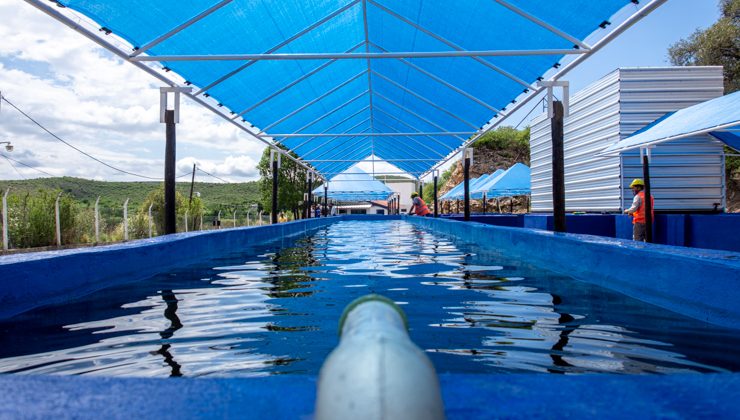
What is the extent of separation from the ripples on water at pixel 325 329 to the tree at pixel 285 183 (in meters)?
47.2

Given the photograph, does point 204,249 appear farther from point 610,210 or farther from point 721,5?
point 721,5

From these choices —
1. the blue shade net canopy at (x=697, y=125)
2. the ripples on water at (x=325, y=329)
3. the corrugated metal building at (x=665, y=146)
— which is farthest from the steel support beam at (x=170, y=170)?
the corrugated metal building at (x=665, y=146)

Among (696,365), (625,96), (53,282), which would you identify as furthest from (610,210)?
(53,282)

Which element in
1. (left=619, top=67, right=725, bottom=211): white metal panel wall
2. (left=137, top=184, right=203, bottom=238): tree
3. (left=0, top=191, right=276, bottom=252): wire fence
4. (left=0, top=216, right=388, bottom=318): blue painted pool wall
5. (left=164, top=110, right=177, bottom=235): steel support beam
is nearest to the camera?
(left=0, top=216, right=388, bottom=318): blue painted pool wall

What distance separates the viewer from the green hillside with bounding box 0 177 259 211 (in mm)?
64125

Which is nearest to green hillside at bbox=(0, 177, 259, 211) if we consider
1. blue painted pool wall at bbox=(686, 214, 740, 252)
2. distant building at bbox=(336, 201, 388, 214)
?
distant building at bbox=(336, 201, 388, 214)

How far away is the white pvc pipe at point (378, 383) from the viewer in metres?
0.81

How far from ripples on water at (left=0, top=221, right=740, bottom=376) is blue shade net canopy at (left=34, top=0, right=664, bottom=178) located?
10.9 feet

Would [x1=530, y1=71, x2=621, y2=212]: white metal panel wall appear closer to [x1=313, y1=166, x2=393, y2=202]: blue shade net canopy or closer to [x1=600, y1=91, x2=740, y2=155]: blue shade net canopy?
[x1=600, y1=91, x2=740, y2=155]: blue shade net canopy

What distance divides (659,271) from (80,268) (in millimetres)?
4889

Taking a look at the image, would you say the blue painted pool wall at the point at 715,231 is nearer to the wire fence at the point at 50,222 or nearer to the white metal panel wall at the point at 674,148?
the white metal panel wall at the point at 674,148

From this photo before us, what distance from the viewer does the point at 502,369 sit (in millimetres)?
2422

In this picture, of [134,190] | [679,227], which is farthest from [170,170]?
[134,190]

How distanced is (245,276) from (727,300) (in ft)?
14.4
